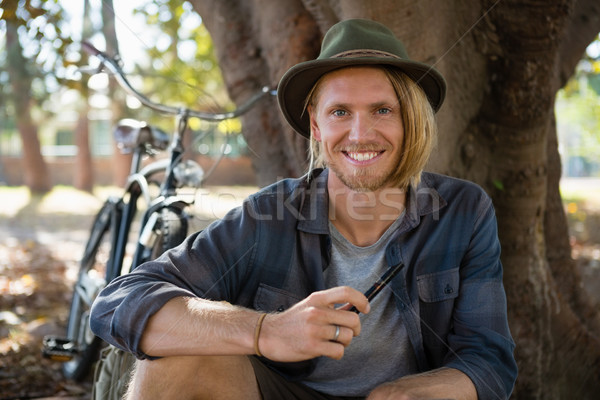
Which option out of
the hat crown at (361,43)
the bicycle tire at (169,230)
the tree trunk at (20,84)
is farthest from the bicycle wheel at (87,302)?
the tree trunk at (20,84)

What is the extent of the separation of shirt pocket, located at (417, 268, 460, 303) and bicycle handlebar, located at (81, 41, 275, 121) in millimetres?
1361

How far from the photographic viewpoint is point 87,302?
4016 mm

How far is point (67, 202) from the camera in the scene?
17.7m

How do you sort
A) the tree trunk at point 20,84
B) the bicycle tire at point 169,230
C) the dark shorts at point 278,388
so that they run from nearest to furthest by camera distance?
the dark shorts at point 278,388 < the bicycle tire at point 169,230 < the tree trunk at point 20,84

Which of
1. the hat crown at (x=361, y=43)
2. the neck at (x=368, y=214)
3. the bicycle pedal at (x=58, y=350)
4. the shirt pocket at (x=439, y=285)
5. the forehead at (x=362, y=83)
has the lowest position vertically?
the bicycle pedal at (x=58, y=350)

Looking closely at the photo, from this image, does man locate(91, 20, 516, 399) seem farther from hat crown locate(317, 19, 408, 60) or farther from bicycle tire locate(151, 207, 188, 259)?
bicycle tire locate(151, 207, 188, 259)

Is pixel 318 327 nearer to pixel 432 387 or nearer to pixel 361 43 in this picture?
pixel 432 387

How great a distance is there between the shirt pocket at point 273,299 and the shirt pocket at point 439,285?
48cm

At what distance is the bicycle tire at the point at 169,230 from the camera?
2.98m

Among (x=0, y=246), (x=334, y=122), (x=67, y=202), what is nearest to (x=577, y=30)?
(x=334, y=122)

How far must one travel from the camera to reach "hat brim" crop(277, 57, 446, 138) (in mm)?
2330

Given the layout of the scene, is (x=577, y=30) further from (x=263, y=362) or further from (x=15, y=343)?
(x=15, y=343)

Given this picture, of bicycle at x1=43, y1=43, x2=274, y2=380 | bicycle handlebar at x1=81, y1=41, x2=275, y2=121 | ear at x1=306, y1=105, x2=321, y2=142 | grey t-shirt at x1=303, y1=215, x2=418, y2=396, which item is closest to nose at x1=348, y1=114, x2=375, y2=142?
ear at x1=306, y1=105, x2=321, y2=142

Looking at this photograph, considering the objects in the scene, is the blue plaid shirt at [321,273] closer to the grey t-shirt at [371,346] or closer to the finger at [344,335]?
the grey t-shirt at [371,346]
